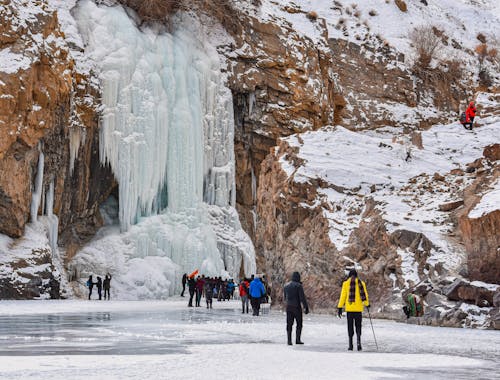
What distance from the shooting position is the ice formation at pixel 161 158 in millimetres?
38000

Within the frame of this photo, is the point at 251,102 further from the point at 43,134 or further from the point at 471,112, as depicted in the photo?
the point at 471,112

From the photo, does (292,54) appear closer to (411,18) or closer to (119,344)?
(411,18)

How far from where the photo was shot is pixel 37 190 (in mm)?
35250

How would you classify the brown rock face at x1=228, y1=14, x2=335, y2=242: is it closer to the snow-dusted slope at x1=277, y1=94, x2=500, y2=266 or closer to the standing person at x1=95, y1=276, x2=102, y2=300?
the standing person at x1=95, y1=276, x2=102, y2=300

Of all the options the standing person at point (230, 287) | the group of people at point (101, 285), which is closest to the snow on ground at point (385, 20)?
the standing person at point (230, 287)

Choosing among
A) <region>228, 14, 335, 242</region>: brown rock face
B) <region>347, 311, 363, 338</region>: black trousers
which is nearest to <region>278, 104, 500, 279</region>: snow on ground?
<region>347, 311, 363, 338</region>: black trousers

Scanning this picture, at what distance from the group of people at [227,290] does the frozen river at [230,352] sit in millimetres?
4680

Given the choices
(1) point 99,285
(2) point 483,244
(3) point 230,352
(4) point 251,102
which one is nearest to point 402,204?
(2) point 483,244

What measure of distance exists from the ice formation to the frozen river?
2072 centimetres

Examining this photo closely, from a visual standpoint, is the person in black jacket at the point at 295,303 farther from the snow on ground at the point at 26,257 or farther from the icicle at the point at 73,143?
the icicle at the point at 73,143

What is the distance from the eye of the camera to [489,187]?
72.7 ft

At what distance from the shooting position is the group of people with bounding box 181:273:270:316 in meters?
22.1

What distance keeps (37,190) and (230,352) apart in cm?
2593

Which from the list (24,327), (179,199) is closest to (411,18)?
(179,199)
